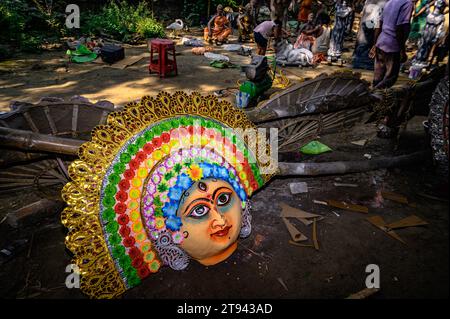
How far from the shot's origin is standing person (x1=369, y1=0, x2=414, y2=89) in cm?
521

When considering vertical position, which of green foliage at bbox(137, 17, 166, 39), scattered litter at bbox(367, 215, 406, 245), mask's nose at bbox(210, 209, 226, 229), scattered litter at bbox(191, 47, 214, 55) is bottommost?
scattered litter at bbox(367, 215, 406, 245)

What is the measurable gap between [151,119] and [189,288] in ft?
4.50

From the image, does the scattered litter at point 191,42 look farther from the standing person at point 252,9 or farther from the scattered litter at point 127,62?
the standing person at point 252,9

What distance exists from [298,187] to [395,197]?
110 cm

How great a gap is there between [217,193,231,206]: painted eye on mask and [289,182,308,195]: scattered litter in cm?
152

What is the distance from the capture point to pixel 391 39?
5.45 metres

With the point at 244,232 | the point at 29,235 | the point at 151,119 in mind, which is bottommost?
the point at 29,235

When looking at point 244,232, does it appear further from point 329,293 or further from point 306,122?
point 306,122

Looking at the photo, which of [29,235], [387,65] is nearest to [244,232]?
[29,235]

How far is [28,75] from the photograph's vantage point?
25.5ft

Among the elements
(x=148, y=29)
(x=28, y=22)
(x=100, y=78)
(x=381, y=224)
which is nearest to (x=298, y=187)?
(x=381, y=224)

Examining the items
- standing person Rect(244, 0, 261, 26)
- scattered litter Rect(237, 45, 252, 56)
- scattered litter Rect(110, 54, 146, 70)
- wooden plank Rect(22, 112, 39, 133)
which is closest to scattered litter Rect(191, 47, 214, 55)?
scattered litter Rect(237, 45, 252, 56)

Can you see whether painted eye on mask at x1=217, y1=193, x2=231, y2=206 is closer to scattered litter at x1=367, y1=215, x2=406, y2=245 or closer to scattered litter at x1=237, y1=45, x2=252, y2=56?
scattered litter at x1=367, y1=215, x2=406, y2=245

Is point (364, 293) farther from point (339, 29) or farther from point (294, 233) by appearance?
point (339, 29)
